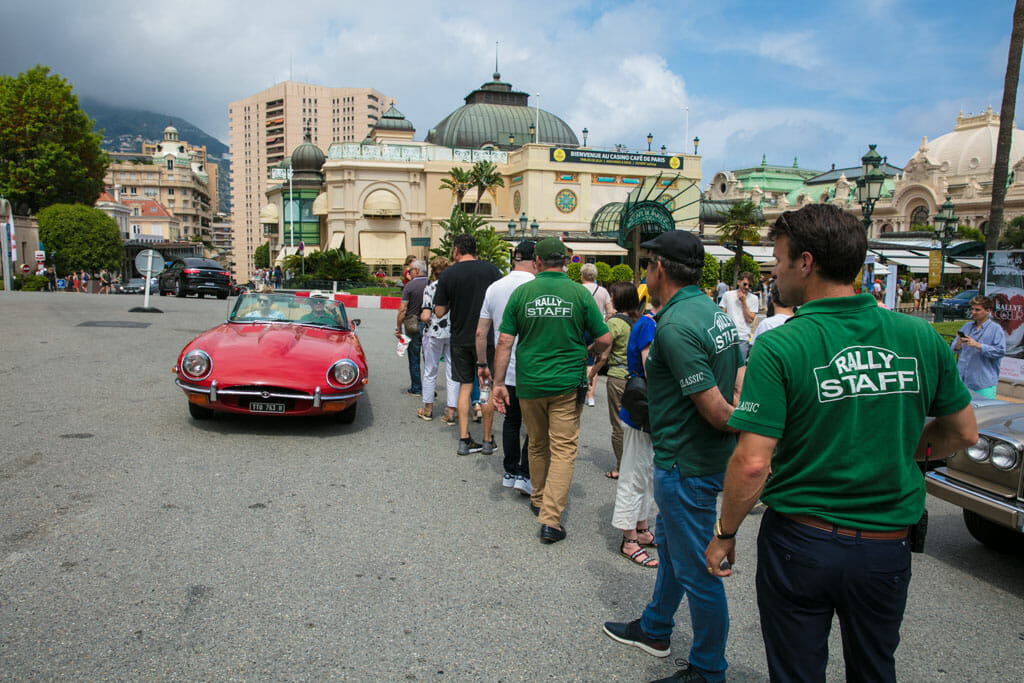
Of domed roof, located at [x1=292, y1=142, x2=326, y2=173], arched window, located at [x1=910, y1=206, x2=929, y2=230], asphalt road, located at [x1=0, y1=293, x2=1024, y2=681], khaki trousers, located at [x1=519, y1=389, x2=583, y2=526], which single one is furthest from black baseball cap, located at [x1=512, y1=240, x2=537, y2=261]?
arched window, located at [x1=910, y1=206, x2=929, y2=230]

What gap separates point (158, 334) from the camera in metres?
13.8

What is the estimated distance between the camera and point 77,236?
37.5 m

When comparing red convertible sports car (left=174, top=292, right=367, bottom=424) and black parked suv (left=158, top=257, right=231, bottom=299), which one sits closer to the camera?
red convertible sports car (left=174, top=292, right=367, bottom=424)

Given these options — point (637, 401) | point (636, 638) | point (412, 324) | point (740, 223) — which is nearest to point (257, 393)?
point (412, 324)

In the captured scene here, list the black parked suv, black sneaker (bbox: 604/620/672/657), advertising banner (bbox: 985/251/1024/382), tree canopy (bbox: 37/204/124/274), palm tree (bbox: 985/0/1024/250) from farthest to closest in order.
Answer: tree canopy (bbox: 37/204/124/274)
the black parked suv
palm tree (bbox: 985/0/1024/250)
advertising banner (bbox: 985/251/1024/382)
black sneaker (bbox: 604/620/672/657)

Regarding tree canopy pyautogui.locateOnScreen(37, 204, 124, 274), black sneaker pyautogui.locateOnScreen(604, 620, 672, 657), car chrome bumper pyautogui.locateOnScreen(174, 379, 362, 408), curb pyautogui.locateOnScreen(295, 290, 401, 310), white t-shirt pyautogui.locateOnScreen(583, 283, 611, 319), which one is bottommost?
black sneaker pyautogui.locateOnScreen(604, 620, 672, 657)

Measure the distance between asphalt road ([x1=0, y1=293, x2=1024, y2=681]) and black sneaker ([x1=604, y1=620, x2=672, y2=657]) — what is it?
0.13 feet

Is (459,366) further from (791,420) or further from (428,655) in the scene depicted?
(791,420)

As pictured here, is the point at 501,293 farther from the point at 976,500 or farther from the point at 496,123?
the point at 496,123

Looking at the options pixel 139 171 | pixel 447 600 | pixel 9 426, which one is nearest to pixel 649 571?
pixel 447 600

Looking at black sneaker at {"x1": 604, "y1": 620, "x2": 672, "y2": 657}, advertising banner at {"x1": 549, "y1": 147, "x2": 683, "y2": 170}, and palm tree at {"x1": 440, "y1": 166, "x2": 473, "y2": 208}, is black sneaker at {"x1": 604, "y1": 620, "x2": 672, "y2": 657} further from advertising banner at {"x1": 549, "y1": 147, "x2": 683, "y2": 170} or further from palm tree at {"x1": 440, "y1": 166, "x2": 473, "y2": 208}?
advertising banner at {"x1": 549, "y1": 147, "x2": 683, "y2": 170}

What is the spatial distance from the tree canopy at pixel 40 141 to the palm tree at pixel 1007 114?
1734 inches

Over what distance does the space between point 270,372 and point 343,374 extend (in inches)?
26.4

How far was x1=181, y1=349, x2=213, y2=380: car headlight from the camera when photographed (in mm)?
6289
